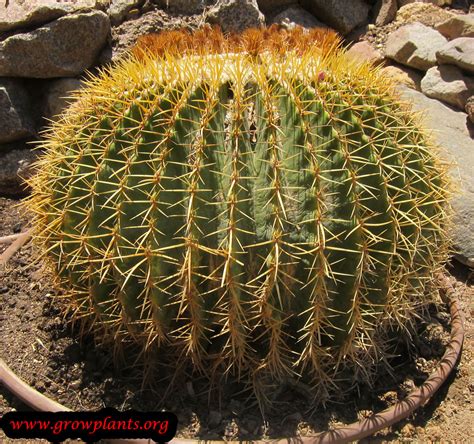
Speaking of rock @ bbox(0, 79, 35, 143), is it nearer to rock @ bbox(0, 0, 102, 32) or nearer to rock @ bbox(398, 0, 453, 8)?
rock @ bbox(0, 0, 102, 32)

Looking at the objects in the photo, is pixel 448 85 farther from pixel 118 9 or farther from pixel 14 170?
pixel 14 170

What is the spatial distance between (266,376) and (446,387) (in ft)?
2.93

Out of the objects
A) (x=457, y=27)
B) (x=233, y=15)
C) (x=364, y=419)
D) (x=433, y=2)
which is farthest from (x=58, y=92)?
(x=433, y=2)

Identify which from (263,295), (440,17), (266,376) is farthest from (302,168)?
(440,17)

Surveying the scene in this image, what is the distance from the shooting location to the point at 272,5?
5.21m

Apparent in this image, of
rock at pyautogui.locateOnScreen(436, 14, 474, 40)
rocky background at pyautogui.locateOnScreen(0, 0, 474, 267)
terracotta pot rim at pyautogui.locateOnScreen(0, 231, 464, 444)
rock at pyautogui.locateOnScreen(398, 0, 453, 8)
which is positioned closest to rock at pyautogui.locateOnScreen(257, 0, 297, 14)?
rocky background at pyautogui.locateOnScreen(0, 0, 474, 267)

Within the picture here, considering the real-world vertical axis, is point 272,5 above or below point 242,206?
below

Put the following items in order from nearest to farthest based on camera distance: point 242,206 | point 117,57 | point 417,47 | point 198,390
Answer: point 242,206, point 198,390, point 117,57, point 417,47

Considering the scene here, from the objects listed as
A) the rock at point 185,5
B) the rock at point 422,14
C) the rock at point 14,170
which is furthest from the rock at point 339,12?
the rock at point 14,170

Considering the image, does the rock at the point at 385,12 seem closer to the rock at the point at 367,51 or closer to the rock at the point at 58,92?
the rock at the point at 367,51

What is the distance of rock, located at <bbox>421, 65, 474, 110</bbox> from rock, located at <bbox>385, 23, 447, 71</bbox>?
0.18m

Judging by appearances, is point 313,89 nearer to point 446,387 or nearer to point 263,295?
point 263,295

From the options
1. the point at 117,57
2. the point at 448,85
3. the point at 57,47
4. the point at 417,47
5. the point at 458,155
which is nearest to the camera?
the point at 458,155

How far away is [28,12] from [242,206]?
9.25 feet
